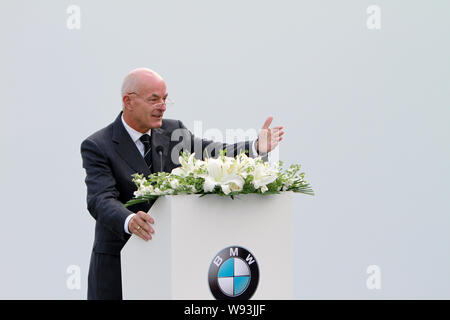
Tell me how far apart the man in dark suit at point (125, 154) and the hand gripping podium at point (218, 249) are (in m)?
0.43

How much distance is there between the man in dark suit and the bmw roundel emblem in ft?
1.90

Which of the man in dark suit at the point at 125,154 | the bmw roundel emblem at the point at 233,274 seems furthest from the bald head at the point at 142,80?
the bmw roundel emblem at the point at 233,274

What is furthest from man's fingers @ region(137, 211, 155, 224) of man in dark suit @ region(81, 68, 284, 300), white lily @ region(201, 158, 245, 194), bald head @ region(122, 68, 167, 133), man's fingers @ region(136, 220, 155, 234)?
bald head @ region(122, 68, 167, 133)

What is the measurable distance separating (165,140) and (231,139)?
899 millimetres

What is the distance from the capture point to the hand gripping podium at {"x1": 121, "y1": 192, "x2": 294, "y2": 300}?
2.03m

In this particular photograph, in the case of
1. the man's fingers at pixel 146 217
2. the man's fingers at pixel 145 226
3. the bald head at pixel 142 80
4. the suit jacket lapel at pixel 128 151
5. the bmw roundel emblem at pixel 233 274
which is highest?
the bald head at pixel 142 80

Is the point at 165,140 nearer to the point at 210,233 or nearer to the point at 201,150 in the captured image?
the point at 201,150

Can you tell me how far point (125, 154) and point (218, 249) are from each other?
800 millimetres

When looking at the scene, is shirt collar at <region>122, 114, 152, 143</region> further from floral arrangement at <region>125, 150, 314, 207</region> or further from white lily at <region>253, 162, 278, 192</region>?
white lily at <region>253, 162, 278, 192</region>

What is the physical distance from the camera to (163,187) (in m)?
2.09

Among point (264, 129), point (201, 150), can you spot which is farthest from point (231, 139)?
point (264, 129)

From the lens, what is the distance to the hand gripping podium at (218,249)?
2.03 meters

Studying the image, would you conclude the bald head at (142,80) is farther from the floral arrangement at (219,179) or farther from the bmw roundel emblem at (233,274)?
the bmw roundel emblem at (233,274)

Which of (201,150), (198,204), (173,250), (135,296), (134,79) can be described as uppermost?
(134,79)
